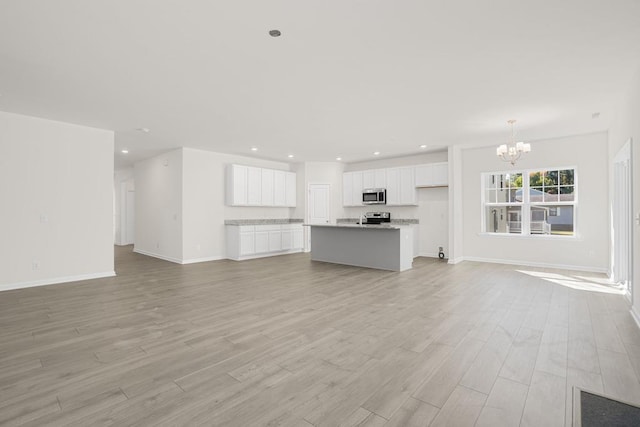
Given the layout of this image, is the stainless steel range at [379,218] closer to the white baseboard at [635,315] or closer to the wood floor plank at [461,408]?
the white baseboard at [635,315]

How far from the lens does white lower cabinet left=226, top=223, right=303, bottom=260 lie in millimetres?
8047

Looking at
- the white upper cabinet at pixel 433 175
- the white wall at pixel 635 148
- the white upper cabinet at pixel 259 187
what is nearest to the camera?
the white wall at pixel 635 148

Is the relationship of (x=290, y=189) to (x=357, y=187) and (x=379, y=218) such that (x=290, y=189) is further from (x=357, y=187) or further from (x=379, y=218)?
(x=379, y=218)

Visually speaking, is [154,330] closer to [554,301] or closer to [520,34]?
[520,34]

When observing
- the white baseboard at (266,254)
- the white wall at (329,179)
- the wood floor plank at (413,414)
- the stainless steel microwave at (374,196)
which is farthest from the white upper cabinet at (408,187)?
the wood floor plank at (413,414)

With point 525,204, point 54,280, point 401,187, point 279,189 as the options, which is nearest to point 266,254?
point 279,189

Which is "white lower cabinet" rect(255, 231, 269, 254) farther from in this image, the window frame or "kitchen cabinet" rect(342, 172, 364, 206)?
the window frame

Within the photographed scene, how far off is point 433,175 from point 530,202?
7.13 feet

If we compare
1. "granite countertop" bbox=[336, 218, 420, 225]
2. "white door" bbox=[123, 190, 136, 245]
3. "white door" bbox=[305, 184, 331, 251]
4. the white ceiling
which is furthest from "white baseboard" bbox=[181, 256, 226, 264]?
"white door" bbox=[123, 190, 136, 245]

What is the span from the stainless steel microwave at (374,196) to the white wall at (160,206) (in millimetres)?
4937

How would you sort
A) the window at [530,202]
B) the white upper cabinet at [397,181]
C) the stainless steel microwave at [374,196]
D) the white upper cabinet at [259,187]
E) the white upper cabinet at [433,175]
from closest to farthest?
the window at [530,202]
the white upper cabinet at [433,175]
the white upper cabinet at [397,181]
the white upper cabinet at [259,187]
the stainless steel microwave at [374,196]

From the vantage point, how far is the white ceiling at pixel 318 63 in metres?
2.50

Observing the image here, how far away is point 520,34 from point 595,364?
2833mm

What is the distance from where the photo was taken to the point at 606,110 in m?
4.89
